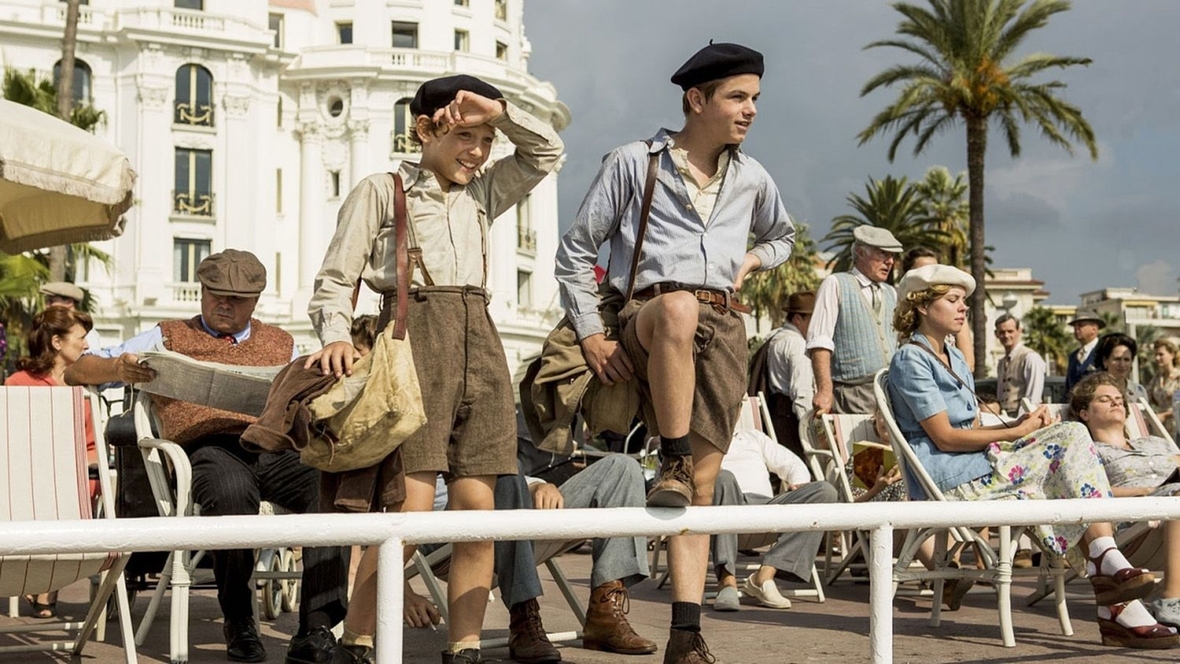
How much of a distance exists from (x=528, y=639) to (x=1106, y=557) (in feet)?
7.65

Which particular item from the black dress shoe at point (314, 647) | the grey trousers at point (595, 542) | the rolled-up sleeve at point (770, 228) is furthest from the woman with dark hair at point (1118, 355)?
the black dress shoe at point (314, 647)

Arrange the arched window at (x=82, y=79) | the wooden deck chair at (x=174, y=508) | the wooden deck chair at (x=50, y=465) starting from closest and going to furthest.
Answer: the wooden deck chair at (x=50, y=465)
the wooden deck chair at (x=174, y=508)
the arched window at (x=82, y=79)

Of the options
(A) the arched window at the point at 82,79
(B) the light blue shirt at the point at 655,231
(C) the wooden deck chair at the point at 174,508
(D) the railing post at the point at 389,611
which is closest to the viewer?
(D) the railing post at the point at 389,611

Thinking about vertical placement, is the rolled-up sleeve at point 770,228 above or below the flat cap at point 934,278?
above

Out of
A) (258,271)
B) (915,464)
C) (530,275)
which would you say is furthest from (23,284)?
(530,275)

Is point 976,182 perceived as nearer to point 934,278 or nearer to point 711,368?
point 934,278

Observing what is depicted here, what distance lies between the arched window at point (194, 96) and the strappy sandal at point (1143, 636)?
55.8 m

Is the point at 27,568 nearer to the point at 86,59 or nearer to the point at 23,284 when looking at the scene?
the point at 23,284

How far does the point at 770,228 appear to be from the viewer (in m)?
5.22

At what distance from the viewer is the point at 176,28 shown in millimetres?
57531

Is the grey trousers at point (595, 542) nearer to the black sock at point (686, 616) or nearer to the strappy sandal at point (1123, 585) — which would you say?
the black sock at point (686, 616)

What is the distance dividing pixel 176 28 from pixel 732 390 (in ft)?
185

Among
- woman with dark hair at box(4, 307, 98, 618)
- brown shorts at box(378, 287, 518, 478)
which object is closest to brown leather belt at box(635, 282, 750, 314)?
brown shorts at box(378, 287, 518, 478)

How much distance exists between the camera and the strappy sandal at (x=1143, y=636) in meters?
5.91
